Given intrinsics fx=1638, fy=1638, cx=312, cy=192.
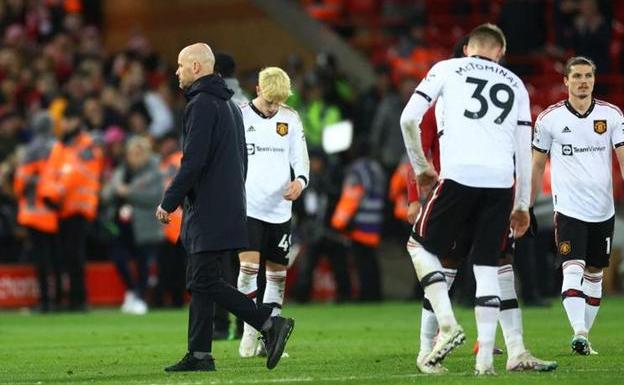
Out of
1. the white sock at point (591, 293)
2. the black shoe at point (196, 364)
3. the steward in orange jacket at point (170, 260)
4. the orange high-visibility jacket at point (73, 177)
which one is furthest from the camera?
the steward in orange jacket at point (170, 260)

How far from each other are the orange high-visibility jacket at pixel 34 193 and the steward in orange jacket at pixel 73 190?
0.41ft

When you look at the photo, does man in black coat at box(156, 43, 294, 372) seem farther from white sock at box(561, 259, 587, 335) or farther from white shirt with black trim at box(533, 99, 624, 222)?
white shirt with black trim at box(533, 99, 624, 222)

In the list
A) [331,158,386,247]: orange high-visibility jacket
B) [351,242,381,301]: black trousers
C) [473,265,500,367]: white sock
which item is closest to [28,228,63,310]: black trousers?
[331,158,386,247]: orange high-visibility jacket

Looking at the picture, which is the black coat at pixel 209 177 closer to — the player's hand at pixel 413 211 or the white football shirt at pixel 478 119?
the player's hand at pixel 413 211

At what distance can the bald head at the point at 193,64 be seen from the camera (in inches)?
461

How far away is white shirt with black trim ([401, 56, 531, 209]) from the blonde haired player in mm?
2866

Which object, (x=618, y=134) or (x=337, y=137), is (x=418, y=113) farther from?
(x=337, y=137)

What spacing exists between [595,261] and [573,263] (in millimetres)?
307

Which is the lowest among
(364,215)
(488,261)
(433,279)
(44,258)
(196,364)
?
(44,258)

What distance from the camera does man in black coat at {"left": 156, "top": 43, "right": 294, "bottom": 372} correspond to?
37.9 ft

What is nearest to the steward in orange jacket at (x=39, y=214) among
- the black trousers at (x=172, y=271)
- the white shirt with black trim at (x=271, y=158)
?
the black trousers at (x=172, y=271)

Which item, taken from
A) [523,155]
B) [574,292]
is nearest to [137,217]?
[574,292]

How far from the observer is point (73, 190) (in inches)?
900

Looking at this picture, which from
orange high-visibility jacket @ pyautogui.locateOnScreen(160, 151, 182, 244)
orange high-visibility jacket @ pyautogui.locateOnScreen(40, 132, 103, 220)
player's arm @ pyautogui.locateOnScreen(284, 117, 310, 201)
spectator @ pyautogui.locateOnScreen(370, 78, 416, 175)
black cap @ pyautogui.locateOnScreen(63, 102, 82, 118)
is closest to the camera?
player's arm @ pyautogui.locateOnScreen(284, 117, 310, 201)
